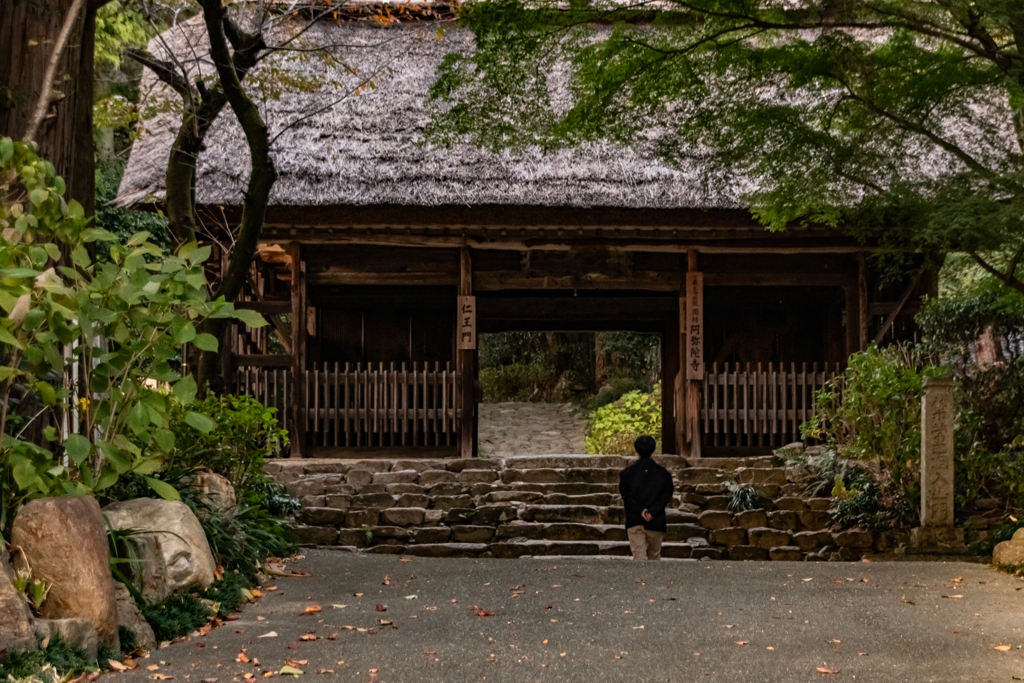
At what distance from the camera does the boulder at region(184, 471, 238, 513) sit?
6.78 metres

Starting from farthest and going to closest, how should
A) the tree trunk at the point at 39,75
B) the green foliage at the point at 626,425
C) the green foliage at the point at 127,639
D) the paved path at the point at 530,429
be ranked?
1. the paved path at the point at 530,429
2. the green foliage at the point at 626,425
3. the tree trunk at the point at 39,75
4. the green foliage at the point at 127,639

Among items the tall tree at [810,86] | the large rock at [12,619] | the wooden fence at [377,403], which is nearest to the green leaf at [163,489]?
the large rock at [12,619]

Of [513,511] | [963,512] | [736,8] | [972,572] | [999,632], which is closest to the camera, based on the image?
[999,632]

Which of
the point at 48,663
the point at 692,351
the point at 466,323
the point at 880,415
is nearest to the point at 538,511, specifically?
the point at 466,323

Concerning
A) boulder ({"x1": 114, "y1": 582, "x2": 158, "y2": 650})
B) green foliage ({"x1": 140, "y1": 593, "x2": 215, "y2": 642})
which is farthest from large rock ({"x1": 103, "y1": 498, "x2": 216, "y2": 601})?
boulder ({"x1": 114, "y1": 582, "x2": 158, "y2": 650})

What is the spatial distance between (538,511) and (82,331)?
606cm

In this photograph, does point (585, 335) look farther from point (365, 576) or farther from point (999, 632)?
point (999, 632)

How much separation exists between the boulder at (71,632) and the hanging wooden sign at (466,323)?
26.7ft

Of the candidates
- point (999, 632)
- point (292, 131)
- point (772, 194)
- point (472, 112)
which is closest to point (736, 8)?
point (772, 194)

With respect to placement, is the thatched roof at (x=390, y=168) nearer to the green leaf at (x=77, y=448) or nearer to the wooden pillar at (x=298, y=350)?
the wooden pillar at (x=298, y=350)

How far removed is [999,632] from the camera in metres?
5.28

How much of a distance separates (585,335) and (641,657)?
20928 millimetres

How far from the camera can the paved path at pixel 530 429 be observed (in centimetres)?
1916

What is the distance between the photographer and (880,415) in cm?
998
